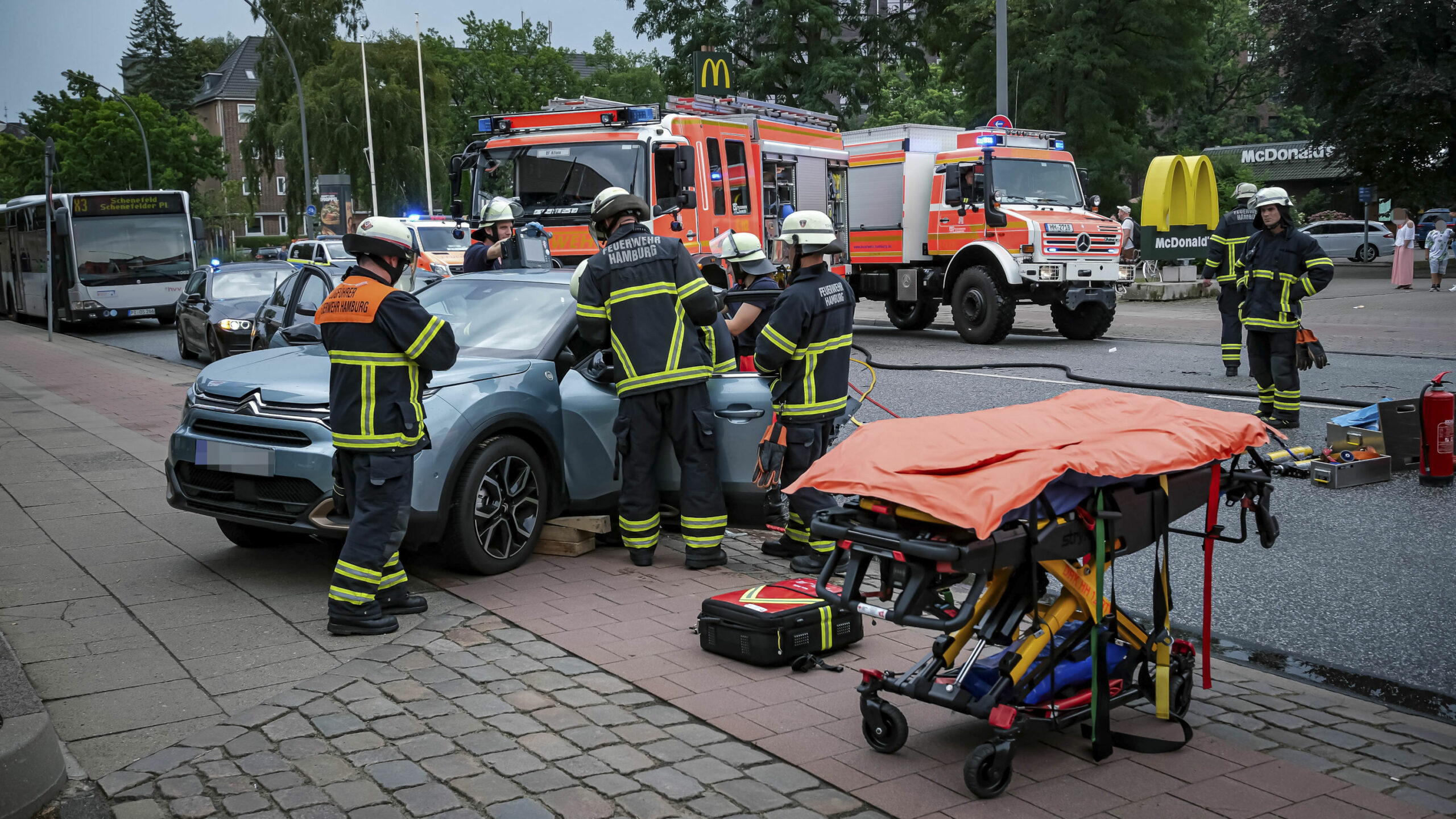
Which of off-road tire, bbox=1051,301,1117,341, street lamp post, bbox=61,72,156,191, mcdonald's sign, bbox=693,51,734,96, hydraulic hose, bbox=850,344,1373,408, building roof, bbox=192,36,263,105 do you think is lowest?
hydraulic hose, bbox=850,344,1373,408

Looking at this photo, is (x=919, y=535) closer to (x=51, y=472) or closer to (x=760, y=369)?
(x=760, y=369)

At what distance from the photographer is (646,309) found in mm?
6477

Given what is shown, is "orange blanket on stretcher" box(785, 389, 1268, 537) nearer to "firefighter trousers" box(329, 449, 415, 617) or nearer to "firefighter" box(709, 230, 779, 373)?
"firefighter trousers" box(329, 449, 415, 617)

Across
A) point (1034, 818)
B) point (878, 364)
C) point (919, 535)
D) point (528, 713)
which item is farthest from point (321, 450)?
point (878, 364)

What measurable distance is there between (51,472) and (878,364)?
9.11 m

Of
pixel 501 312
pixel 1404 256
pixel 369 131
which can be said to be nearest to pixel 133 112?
pixel 369 131

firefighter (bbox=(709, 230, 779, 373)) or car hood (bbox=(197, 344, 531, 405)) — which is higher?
firefighter (bbox=(709, 230, 779, 373))

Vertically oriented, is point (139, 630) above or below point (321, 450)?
below

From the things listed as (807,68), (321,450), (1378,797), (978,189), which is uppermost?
(807,68)

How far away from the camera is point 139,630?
560 cm

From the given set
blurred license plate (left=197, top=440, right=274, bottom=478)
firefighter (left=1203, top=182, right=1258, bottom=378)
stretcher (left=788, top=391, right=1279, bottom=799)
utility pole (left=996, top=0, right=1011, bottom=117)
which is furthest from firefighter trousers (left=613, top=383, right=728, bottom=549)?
utility pole (left=996, top=0, right=1011, bottom=117)

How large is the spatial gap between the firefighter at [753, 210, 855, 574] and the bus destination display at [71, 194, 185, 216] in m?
24.5

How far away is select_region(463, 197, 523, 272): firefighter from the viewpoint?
10.8m

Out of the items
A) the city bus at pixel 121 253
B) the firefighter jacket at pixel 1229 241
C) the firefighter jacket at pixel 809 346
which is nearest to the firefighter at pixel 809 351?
the firefighter jacket at pixel 809 346
